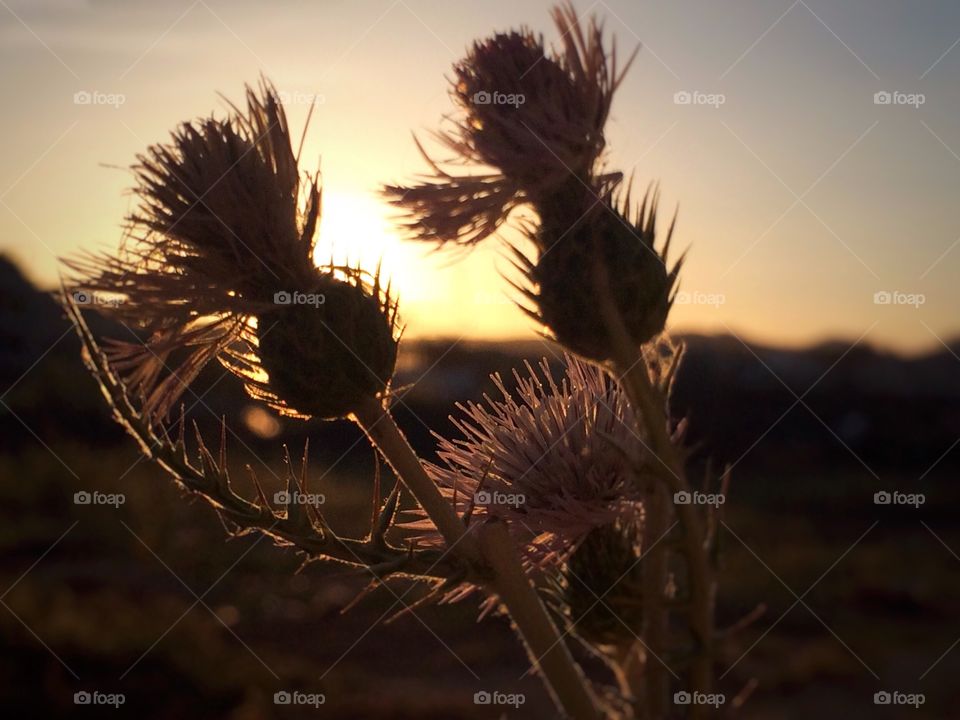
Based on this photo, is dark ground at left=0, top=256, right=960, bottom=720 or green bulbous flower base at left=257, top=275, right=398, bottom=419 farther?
dark ground at left=0, top=256, right=960, bottom=720

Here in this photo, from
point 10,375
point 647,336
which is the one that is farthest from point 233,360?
point 10,375

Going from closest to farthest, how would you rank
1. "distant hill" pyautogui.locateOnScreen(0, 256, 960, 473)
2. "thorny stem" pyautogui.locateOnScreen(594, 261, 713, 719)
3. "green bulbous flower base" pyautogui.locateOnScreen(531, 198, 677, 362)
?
"thorny stem" pyautogui.locateOnScreen(594, 261, 713, 719)
"green bulbous flower base" pyautogui.locateOnScreen(531, 198, 677, 362)
"distant hill" pyautogui.locateOnScreen(0, 256, 960, 473)

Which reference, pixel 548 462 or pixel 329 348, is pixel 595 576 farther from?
pixel 329 348

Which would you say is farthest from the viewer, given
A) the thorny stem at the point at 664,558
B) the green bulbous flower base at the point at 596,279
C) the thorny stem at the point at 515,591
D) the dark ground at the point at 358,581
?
the dark ground at the point at 358,581

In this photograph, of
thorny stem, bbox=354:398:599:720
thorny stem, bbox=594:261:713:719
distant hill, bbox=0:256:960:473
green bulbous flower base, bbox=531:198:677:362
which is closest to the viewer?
thorny stem, bbox=594:261:713:719

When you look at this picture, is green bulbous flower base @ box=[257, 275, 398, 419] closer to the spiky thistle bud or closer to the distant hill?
the spiky thistle bud

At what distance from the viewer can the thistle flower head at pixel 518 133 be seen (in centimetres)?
113

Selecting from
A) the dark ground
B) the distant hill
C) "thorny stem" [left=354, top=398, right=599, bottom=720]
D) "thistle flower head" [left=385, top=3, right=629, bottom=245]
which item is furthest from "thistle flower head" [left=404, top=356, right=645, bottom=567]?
the distant hill

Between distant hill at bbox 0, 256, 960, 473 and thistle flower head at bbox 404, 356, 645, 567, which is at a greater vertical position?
distant hill at bbox 0, 256, 960, 473

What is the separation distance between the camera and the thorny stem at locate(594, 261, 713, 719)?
81 centimetres

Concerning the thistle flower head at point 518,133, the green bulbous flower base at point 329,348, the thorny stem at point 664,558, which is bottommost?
the thorny stem at point 664,558

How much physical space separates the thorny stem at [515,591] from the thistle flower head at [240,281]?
205 mm

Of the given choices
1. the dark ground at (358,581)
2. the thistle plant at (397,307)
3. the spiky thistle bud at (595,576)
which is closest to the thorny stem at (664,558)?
the thistle plant at (397,307)

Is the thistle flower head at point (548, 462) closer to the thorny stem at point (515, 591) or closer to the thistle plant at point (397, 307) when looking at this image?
the thistle plant at point (397, 307)
